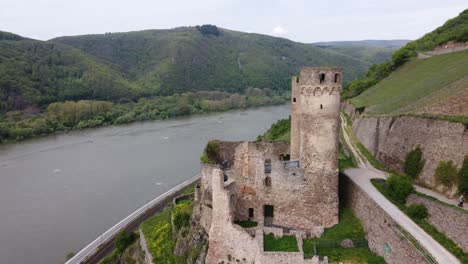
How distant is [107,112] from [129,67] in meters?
68.9

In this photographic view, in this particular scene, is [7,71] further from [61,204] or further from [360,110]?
[360,110]

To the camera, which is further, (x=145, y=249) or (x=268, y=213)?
(x=145, y=249)

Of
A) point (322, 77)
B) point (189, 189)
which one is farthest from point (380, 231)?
point (189, 189)

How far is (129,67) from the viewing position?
157375mm

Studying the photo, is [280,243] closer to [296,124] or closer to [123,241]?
[296,124]

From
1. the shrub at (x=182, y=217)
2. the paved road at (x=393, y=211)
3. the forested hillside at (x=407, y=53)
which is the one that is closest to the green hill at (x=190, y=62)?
the forested hillside at (x=407, y=53)

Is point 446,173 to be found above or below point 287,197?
above

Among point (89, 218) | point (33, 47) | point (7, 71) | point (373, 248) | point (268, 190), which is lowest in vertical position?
point (89, 218)

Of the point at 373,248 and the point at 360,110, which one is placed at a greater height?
the point at 360,110

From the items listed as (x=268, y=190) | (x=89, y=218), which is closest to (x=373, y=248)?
(x=268, y=190)

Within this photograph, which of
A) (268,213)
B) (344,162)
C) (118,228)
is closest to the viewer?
(268,213)

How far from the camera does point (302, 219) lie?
1834cm

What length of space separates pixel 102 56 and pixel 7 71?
72.8 m

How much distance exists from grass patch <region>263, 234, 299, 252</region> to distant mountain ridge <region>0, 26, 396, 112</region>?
284 feet
